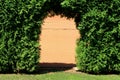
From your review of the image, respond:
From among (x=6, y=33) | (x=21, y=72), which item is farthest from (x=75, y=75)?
(x=6, y=33)

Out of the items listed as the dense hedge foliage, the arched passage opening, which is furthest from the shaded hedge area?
the arched passage opening

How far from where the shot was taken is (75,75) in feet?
33.6

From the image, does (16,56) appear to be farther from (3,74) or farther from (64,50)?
(64,50)

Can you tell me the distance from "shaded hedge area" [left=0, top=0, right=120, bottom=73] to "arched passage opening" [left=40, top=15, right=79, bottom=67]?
3.94 ft

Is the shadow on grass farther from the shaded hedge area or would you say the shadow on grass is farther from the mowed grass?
the shaded hedge area

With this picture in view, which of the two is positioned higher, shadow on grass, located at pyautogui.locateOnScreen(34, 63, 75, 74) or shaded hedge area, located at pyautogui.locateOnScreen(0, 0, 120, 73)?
shaded hedge area, located at pyautogui.locateOnScreen(0, 0, 120, 73)

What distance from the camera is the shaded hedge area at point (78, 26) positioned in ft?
32.5

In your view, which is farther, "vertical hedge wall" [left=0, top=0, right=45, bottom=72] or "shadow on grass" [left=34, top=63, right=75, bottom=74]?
"shadow on grass" [left=34, top=63, right=75, bottom=74]

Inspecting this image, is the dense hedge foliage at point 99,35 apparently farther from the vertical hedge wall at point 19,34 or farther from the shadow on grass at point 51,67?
the vertical hedge wall at point 19,34

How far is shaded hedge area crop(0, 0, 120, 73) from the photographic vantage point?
9.90 metres

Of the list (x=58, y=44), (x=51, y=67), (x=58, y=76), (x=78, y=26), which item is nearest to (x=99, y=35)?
(x=78, y=26)

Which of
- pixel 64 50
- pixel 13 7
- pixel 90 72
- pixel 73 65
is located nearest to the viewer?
pixel 13 7

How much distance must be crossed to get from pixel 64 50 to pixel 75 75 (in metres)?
4.25

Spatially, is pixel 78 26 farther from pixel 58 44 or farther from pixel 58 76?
pixel 58 44
